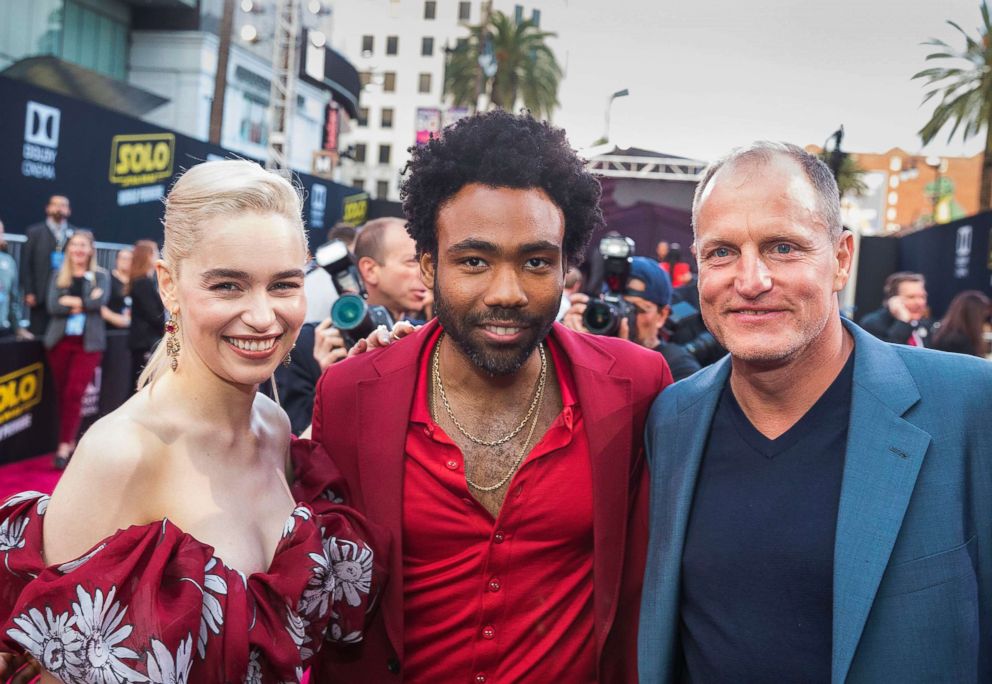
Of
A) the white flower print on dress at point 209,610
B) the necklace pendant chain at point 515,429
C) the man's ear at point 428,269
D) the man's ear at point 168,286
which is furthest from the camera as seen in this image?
the man's ear at point 428,269

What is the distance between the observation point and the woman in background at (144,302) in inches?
323

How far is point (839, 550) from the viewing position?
195 cm

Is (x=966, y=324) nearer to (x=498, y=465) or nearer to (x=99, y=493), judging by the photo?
(x=498, y=465)

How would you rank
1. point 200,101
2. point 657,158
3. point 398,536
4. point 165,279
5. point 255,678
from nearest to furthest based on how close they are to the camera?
point 255,678
point 165,279
point 398,536
point 657,158
point 200,101

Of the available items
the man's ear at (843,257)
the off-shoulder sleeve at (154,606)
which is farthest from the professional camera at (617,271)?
the off-shoulder sleeve at (154,606)

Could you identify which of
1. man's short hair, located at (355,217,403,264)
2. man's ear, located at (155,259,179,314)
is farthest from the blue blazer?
man's short hair, located at (355,217,403,264)

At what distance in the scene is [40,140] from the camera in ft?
31.0

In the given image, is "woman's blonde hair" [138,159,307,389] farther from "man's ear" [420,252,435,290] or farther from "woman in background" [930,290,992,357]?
"woman in background" [930,290,992,357]

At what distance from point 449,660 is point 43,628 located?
1.03 meters

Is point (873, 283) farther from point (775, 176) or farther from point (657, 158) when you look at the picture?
point (775, 176)

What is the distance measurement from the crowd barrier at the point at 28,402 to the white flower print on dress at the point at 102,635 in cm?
622

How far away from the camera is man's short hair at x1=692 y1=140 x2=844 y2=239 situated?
215 centimetres

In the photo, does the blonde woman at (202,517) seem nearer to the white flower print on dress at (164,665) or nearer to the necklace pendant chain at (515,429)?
the white flower print on dress at (164,665)

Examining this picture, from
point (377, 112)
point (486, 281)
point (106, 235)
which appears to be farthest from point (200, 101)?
point (377, 112)
